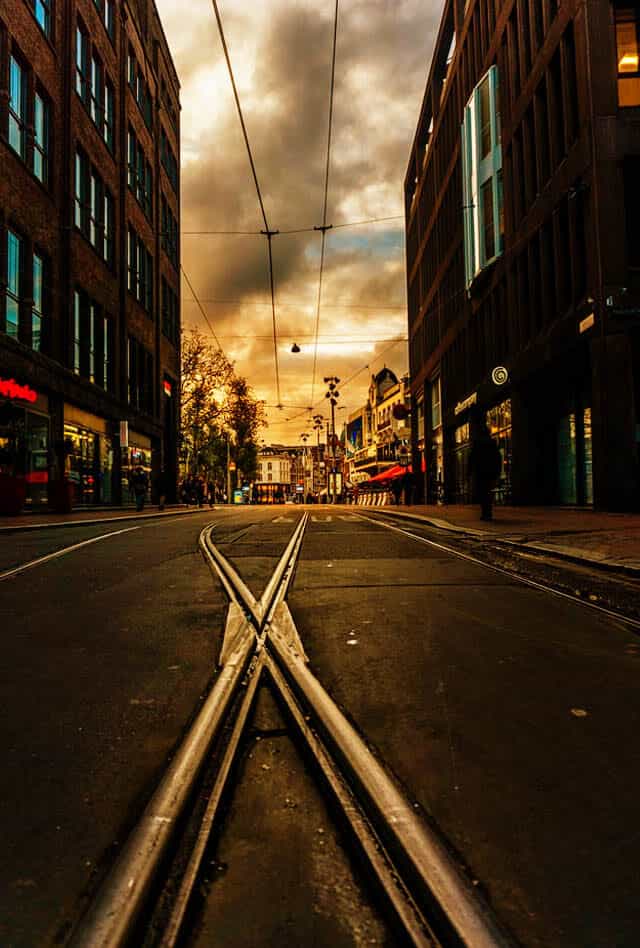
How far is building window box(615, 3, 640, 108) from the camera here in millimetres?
16078

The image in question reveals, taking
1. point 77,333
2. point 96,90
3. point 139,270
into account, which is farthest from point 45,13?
point 139,270

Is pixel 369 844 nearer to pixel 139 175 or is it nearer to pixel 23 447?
pixel 23 447

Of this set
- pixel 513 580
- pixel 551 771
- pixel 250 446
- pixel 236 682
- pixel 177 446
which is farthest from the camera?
pixel 250 446

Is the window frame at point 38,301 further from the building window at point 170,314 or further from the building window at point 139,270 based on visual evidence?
the building window at point 170,314

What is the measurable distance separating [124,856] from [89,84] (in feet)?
92.4

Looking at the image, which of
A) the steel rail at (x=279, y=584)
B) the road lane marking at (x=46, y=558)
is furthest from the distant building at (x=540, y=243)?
the road lane marking at (x=46, y=558)

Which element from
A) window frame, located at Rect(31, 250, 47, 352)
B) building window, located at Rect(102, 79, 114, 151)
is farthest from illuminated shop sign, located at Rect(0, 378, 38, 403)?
building window, located at Rect(102, 79, 114, 151)

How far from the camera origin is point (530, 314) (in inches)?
831

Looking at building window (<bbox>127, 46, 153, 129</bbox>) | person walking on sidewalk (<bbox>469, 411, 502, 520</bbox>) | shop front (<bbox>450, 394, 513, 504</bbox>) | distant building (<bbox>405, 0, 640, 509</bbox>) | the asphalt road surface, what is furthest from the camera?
building window (<bbox>127, 46, 153, 129</bbox>)

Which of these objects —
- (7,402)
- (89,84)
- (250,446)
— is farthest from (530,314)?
(250,446)

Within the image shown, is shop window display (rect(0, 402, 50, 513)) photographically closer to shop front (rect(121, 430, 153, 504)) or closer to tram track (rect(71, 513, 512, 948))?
shop front (rect(121, 430, 153, 504))

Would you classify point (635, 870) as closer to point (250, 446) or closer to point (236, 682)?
point (236, 682)

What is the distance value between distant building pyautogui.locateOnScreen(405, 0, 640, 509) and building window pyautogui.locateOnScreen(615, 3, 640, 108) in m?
0.03

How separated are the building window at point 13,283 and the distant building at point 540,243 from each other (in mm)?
14030
